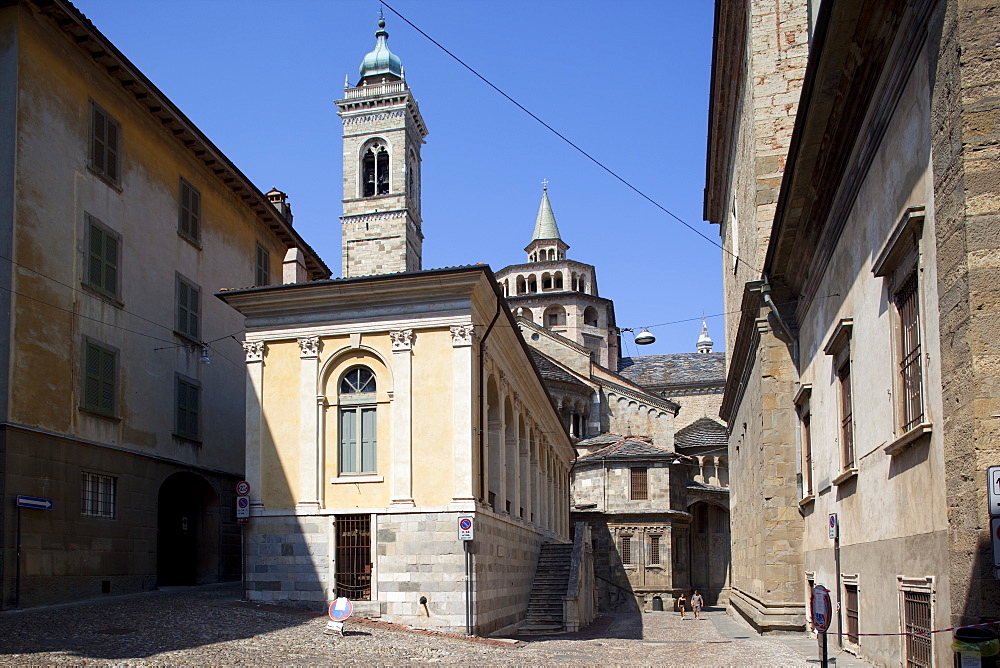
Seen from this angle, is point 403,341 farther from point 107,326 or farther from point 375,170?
point 375,170

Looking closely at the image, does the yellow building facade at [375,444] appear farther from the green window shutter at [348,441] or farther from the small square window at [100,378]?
the small square window at [100,378]

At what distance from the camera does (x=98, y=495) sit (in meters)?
A: 22.5

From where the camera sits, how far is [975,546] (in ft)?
23.2

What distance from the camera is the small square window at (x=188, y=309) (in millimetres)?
26984

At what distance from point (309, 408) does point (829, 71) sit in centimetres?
1372

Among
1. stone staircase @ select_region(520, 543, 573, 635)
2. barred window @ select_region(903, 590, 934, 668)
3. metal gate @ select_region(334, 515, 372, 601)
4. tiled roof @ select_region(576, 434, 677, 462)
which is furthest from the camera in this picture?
tiled roof @ select_region(576, 434, 677, 462)

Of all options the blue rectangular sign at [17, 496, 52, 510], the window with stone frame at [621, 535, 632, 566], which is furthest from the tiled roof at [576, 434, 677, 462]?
the blue rectangular sign at [17, 496, 52, 510]

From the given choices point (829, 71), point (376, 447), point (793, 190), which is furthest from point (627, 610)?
point (829, 71)

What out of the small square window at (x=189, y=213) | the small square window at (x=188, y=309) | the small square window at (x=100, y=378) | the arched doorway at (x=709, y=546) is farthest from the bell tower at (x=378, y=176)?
the small square window at (x=100, y=378)

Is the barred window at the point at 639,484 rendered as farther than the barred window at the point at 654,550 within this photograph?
Yes

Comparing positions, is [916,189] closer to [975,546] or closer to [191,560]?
[975,546]

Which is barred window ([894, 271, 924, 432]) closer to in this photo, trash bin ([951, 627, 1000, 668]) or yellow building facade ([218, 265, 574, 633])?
trash bin ([951, 627, 1000, 668])

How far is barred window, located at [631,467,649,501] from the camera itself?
54.8 metres

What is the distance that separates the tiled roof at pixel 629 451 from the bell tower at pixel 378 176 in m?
25.2
